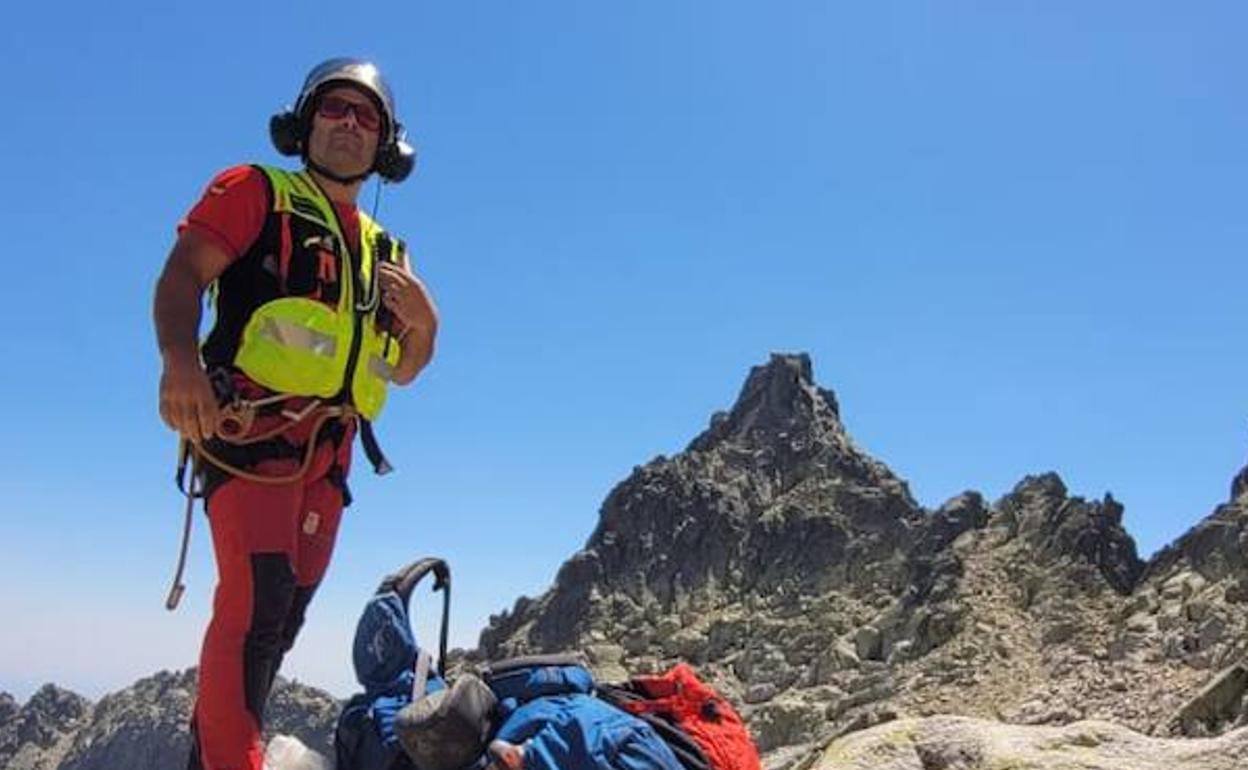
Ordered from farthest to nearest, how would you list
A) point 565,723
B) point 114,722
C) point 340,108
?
point 114,722, point 340,108, point 565,723

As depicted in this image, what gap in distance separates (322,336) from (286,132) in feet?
4.22

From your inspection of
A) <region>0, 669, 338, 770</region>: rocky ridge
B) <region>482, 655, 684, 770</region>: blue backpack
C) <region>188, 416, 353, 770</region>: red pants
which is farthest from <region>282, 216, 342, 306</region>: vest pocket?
<region>0, 669, 338, 770</region>: rocky ridge

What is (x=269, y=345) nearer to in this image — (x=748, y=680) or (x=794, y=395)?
(x=748, y=680)

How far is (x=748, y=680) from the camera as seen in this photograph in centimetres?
8412

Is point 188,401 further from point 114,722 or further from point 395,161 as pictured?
point 114,722

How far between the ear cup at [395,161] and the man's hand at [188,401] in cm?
165

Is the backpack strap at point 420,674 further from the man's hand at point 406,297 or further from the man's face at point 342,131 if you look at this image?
the man's face at point 342,131

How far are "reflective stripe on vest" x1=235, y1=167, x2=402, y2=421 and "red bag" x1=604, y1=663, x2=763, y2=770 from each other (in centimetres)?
178

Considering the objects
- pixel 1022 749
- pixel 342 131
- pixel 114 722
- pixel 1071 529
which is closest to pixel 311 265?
pixel 342 131

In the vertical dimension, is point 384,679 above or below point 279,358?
below

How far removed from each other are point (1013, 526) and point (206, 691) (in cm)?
8477

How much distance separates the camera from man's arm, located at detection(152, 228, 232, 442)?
4688 millimetres

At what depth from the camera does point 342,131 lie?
5.70 metres

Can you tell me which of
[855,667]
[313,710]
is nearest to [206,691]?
[855,667]
